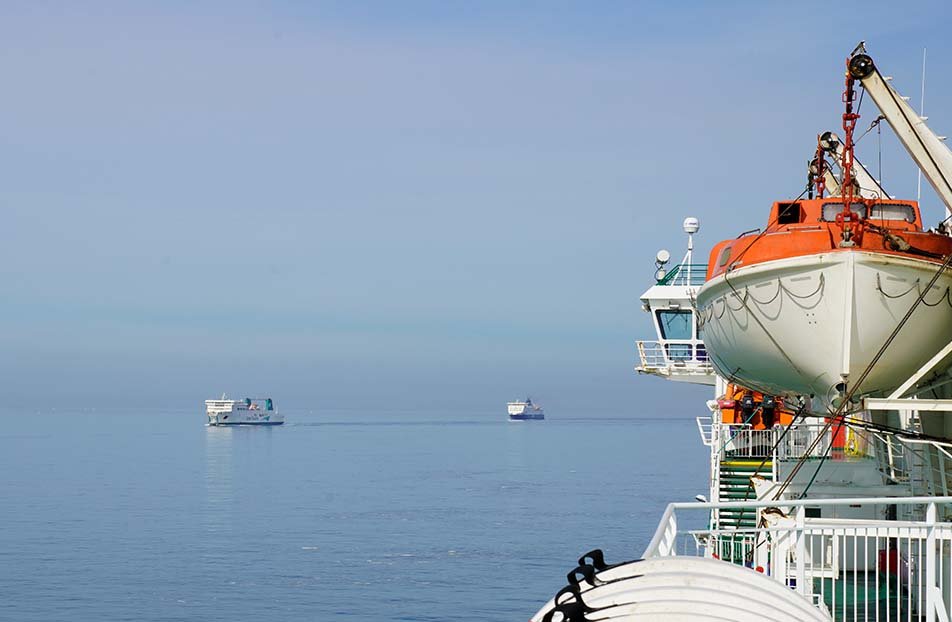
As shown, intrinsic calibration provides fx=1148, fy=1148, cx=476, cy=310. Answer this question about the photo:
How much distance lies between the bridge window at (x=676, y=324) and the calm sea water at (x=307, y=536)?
30.0 feet

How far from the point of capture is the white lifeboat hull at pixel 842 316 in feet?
50.6

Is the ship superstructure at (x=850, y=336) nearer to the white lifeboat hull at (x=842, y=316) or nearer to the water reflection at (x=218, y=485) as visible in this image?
the white lifeboat hull at (x=842, y=316)

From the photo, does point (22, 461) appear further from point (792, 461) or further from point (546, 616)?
point (546, 616)

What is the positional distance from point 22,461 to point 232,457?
2128 centimetres

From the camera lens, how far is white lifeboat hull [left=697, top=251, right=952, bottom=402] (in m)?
15.4

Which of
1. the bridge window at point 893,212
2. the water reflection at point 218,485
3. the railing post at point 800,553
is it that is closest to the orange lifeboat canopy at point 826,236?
the bridge window at point 893,212

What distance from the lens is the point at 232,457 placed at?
125062 millimetres

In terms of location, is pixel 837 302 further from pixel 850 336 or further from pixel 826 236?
pixel 826 236

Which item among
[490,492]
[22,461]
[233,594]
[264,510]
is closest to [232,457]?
[22,461]

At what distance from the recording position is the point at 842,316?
15453 millimetres

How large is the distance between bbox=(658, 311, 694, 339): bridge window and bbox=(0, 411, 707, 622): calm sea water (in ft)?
30.0

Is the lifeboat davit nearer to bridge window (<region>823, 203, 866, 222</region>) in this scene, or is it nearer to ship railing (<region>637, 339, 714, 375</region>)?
bridge window (<region>823, 203, 866, 222</region>)

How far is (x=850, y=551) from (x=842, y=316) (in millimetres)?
4309

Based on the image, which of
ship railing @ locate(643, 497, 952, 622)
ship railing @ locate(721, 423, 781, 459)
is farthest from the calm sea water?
ship railing @ locate(643, 497, 952, 622)
